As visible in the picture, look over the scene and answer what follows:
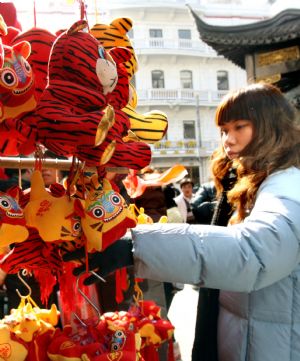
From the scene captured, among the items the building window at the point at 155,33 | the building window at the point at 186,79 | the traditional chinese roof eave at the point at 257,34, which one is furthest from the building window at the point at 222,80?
the traditional chinese roof eave at the point at 257,34

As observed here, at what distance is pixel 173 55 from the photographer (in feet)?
64.7

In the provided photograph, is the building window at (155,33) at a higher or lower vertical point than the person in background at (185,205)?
higher

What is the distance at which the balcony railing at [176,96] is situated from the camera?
19109 millimetres

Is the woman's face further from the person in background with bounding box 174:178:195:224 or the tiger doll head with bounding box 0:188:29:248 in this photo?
the person in background with bounding box 174:178:195:224

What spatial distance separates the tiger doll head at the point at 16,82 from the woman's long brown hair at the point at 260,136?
573 millimetres

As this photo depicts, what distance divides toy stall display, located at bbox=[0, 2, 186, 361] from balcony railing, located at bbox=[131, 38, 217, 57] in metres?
19.0

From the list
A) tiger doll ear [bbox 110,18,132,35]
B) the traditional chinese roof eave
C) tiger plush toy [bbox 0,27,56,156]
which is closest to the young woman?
tiger plush toy [bbox 0,27,56,156]

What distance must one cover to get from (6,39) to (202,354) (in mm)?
978

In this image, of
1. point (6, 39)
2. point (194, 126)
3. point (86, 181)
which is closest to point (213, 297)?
point (86, 181)

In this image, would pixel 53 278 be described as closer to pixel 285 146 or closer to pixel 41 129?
pixel 41 129

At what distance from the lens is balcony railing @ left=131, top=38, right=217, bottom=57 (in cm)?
1948

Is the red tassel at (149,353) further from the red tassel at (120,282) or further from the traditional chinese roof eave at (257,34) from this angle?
the traditional chinese roof eave at (257,34)

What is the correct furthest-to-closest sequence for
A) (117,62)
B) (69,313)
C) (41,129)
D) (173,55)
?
(173,55)
(69,313)
(117,62)
(41,129)

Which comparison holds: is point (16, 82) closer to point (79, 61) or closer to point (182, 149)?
point (79, 61)
